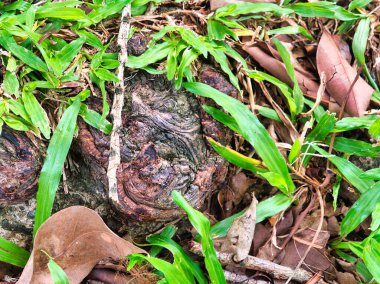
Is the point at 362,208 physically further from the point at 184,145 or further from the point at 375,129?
the point at 184,145

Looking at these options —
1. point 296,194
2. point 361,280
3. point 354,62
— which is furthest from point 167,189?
point 354,62

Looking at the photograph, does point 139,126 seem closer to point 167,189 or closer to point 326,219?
point 167,189

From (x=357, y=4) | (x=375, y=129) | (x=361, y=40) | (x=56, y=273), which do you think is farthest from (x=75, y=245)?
(x=357, y=4)

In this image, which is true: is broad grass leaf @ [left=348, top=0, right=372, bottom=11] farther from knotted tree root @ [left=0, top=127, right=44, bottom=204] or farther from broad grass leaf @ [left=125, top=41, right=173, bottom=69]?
knotted tree root @ [left=0, top=127, right=44, bottom=204]

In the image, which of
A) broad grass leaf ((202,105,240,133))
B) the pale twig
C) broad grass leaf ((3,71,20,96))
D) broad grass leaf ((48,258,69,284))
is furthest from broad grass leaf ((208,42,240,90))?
broad grass leaf ((48,258,69,284))

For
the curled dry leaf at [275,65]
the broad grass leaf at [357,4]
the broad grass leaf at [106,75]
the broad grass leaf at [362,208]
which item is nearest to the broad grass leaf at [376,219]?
the broad grass leaf at [362,208]
